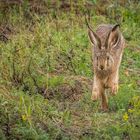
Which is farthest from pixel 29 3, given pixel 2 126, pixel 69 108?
pixel 2 126

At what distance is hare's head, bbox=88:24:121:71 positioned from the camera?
9.12m

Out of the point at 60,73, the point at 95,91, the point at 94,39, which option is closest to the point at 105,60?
the point at 94,39

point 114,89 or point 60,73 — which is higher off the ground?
point 114,89

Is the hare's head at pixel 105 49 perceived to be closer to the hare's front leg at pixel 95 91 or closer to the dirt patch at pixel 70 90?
the hare's front leg at pixel 95 91

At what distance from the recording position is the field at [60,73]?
8805 mm

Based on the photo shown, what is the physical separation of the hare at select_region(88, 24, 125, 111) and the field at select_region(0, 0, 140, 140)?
160 millimetres

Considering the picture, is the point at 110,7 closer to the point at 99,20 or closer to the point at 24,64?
the point at 99,20

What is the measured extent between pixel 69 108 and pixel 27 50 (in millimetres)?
1827

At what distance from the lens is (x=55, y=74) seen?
11.1 m

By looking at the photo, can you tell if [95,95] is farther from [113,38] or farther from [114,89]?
[113,38]

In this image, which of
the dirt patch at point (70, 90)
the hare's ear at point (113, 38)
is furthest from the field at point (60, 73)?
the hare's ear at point (113, 38)

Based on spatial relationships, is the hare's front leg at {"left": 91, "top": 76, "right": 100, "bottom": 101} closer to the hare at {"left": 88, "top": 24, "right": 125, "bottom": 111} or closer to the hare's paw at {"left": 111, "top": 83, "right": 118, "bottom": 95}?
the hare at {"left": 88, "top": 24, "right": 125, "bottom": 111}

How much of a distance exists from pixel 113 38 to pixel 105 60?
17.5 inches

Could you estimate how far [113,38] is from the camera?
9.48 m
